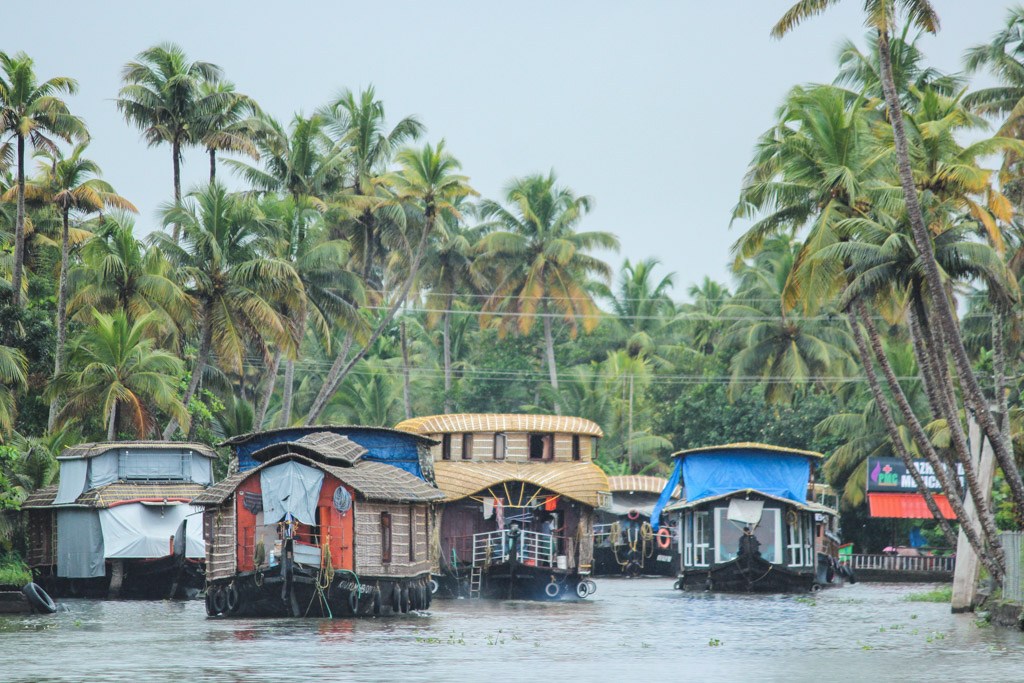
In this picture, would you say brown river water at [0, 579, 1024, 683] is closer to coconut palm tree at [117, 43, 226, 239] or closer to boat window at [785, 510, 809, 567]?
boat window at [785, 510, 809, 567]

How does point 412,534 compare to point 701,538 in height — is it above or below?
above

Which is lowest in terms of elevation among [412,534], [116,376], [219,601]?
[219,601]

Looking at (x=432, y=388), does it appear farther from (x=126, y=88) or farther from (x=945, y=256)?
(x=945, y=256)

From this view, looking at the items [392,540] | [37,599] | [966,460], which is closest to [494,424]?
[392,540]

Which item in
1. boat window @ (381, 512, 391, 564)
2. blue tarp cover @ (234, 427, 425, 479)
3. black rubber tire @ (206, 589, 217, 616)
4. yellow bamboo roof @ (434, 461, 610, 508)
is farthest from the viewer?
yellow bamboo roof @ (434, 461, 610, 508)

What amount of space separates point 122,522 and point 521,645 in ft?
50.3

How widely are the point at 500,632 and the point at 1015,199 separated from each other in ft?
58.8

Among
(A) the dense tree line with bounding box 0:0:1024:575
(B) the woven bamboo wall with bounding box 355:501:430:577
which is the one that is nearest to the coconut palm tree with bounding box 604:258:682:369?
(A) the dense tree line with bounding box 0:0:1024:575

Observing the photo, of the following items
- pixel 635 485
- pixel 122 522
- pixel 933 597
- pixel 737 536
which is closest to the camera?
pixel 122 522

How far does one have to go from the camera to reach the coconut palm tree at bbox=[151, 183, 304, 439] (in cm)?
3966

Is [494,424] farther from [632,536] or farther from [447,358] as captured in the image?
[447,358]

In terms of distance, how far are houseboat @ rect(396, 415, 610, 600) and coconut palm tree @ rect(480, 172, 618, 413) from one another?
18175mm

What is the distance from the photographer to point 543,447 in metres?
39.7

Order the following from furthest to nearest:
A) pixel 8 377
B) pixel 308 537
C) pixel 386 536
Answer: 1. pixel 8 377
2. pixel 386 536
3. pixel 308 537
